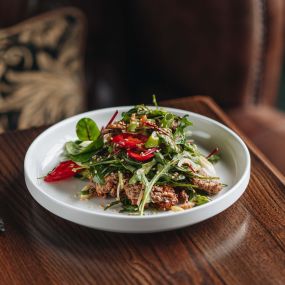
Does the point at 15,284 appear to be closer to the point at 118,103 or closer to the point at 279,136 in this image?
the point at 279,136

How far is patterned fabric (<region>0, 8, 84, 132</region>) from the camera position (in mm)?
2408

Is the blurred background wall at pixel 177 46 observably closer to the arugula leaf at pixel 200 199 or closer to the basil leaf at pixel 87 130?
the basil leaf at pixel 87 130

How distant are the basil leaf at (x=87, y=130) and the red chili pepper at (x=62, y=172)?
0.31 ft

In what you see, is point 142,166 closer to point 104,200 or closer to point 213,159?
point 104,200

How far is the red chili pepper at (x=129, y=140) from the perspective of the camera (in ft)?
4.25

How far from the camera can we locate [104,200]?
1257 millimetres

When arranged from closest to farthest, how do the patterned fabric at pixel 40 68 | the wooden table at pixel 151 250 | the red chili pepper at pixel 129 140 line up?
the wooden table at pixel 151 250
the red chili pepper at pixel 129 140
the patterned fabric at pixel 40 68

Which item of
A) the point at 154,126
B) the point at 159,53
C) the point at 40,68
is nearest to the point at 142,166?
the point at 154,126

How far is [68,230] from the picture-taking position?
1.20 metres

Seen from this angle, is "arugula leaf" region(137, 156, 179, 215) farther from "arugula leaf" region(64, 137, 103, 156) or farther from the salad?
"arugula leaf" region(64, 137, 103, 156)

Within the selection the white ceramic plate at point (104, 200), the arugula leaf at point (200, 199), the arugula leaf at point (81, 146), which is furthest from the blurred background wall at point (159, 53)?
the arugula leaf at point (200, 199)

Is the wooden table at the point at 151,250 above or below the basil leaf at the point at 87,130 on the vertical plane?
below

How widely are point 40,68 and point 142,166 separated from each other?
4.54 feet

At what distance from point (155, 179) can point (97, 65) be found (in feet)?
5.42
